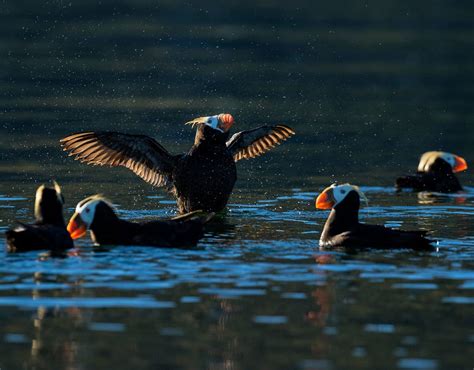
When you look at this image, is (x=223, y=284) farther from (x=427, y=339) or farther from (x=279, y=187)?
(x=279, y=187)

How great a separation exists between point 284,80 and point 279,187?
12.4m

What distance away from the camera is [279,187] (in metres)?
19.8

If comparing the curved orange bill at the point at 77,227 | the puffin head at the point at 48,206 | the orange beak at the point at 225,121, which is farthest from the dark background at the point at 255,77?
the puffin head at the point at 48,206

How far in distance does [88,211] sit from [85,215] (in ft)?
0.17

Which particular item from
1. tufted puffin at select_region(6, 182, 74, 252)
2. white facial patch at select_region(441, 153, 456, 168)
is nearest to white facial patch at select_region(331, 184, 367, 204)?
tufted puffin at select_region(6, 182, 74, 252)

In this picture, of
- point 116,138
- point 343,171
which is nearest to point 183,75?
point 343,171

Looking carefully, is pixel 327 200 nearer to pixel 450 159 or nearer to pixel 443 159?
pixel 443 159

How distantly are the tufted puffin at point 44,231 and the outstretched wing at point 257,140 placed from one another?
19.9 ft

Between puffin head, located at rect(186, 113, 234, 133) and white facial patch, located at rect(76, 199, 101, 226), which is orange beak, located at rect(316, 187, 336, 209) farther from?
puffin head, located at rect(186, 113, 234, 133)

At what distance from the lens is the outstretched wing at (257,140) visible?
65.4 feet

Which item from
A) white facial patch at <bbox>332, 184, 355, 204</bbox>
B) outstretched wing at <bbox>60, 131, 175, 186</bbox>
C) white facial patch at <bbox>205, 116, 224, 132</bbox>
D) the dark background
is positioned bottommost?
white facial patch at <bbox>332, 184, 355, 204</bbox>

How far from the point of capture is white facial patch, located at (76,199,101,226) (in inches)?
557

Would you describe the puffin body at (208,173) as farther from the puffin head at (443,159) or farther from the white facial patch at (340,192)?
the puffin head at (443,159)

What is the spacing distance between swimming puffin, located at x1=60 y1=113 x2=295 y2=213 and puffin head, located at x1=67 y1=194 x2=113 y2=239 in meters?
3.67
